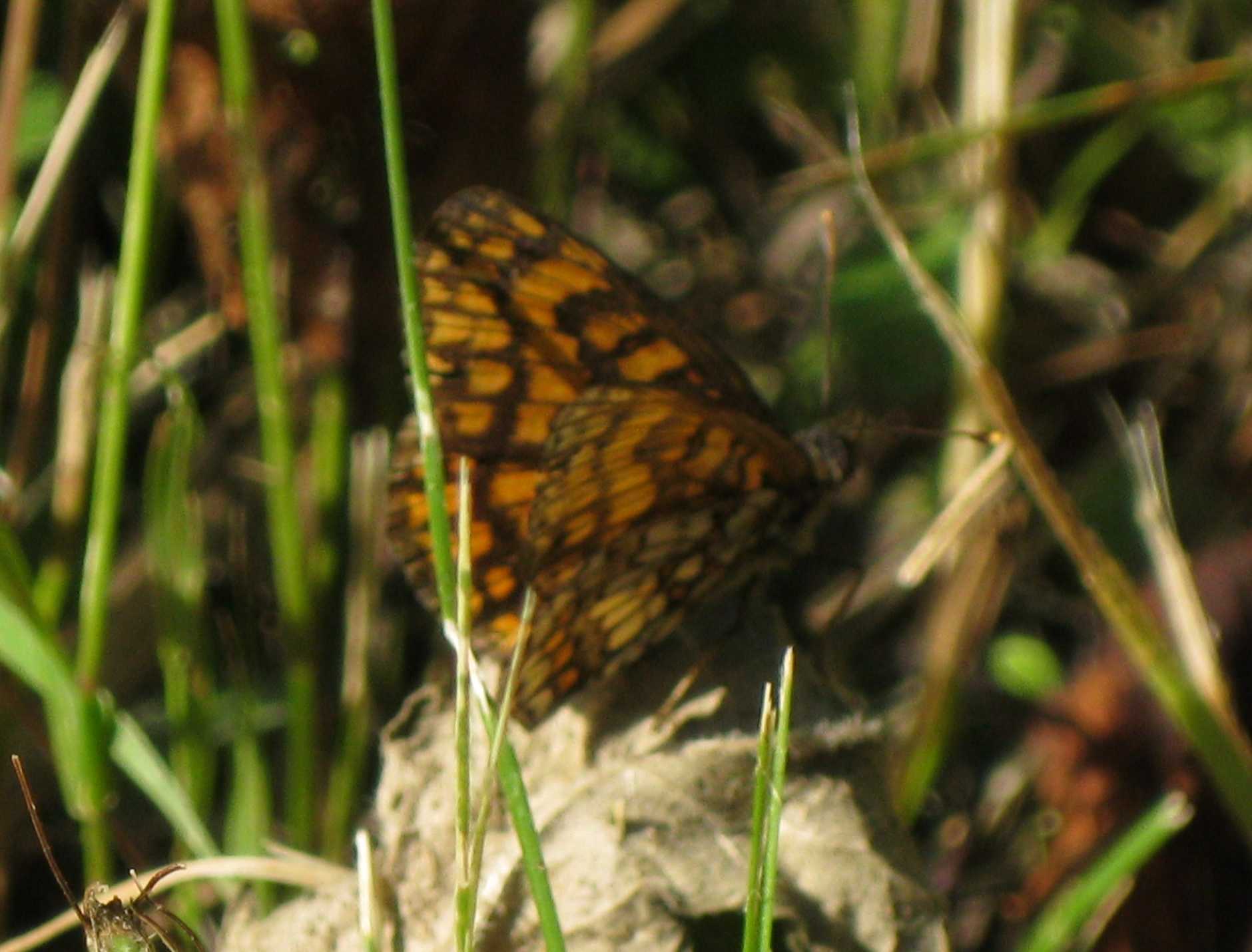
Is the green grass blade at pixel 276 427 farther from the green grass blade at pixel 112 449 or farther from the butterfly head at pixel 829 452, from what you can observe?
the butterfly head at pixel 829 452

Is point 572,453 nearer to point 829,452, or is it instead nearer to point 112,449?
point 829,452

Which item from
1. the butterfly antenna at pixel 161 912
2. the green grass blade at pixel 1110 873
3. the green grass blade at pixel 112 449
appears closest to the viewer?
the butterfly antenna at pixel 161 912

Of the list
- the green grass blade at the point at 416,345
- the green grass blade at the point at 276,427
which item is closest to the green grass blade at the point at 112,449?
the green grass blade at the point at 276,427

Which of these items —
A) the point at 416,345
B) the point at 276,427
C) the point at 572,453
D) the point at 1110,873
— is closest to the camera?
the point at 416,345

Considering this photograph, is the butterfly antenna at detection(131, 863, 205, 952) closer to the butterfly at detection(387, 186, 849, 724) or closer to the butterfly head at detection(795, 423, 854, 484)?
the butterfly at detection(387, 186, 849, 724)

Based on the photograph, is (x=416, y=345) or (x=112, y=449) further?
(x=112, y=449)

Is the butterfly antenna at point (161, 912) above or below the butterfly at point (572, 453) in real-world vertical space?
below

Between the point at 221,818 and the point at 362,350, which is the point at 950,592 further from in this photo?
the point at 221,818

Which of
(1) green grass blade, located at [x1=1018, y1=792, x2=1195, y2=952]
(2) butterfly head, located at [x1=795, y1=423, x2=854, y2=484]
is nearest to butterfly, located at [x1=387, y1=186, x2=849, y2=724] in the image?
(2) butterfly head, located at [x1=795, y1=423, x2=854, y2=484]

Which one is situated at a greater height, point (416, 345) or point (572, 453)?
point (416, 345)

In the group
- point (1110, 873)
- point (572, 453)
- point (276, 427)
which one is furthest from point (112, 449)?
point (1110, 873)
